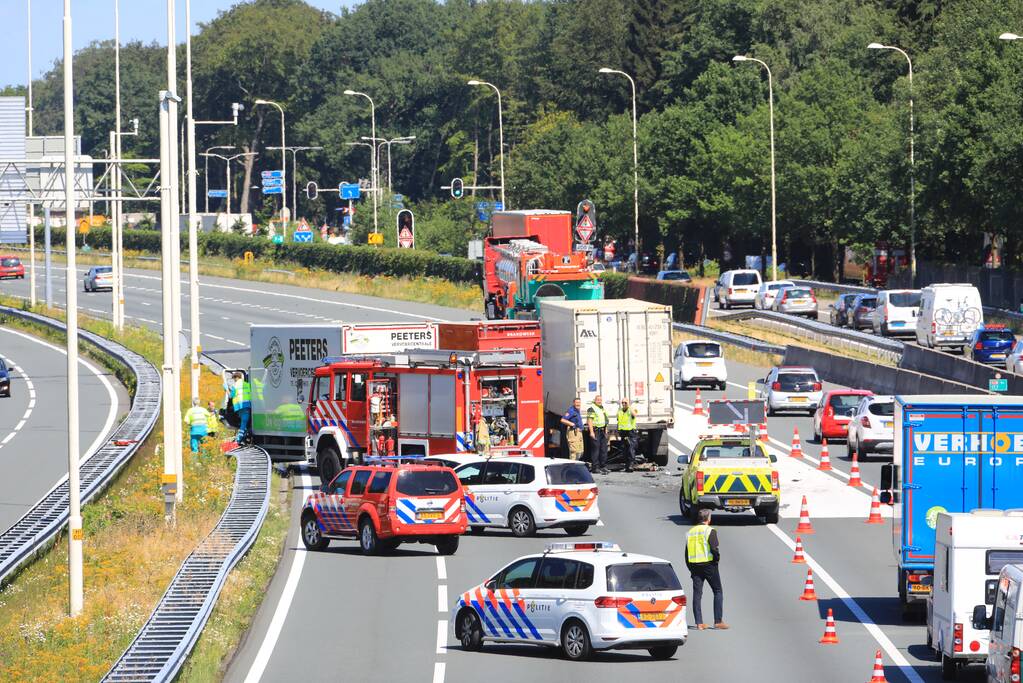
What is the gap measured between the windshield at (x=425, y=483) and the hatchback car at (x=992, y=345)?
31619 mm

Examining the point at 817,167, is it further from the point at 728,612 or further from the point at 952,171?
the point at 728,612

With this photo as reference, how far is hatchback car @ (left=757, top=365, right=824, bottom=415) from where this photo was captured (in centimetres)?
5194

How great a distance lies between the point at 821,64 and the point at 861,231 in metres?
20.1

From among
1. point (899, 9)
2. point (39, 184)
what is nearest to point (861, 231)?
point (899, 9)

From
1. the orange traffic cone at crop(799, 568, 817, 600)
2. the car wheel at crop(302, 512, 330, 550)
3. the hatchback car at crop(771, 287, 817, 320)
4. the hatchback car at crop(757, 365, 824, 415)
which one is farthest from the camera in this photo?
the hatchback car at crop(771, 287, 817, 320)

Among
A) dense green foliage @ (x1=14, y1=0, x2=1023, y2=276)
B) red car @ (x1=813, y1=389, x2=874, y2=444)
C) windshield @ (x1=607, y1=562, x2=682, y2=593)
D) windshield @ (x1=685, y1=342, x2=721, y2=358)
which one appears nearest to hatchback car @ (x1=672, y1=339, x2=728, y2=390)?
windshield @ (x1=685, y1=342, x2=721, y2=358)

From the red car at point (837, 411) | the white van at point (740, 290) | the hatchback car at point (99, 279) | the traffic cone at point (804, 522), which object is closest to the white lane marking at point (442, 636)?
the traffic cone at point (804, 522)

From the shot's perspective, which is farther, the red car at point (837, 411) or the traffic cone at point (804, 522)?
the red car at point (837, 411)

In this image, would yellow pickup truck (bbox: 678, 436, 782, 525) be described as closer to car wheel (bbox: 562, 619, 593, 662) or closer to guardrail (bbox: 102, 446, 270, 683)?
guardrail (bbox: 102, 446, 270, 683)

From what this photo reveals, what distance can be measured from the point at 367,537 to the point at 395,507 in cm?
116

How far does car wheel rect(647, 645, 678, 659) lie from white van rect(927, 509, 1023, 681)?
3559 mm

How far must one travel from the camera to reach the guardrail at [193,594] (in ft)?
61.2

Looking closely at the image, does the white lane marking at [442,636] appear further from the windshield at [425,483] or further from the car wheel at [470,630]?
the windshield at [425,483]

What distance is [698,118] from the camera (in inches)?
4281
